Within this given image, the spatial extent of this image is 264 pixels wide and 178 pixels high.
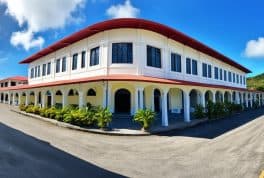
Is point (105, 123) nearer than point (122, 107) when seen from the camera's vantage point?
Yes

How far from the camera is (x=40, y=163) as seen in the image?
294 inches

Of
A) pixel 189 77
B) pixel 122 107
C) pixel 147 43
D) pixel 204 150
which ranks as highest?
pixel 147 43

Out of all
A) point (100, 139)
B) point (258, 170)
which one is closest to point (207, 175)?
point (258, 170)

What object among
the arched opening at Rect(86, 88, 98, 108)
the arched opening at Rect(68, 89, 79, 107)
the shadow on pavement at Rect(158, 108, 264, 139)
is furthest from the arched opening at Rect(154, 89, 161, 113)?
the arched opening at Rect(68, 89, 79, 107)

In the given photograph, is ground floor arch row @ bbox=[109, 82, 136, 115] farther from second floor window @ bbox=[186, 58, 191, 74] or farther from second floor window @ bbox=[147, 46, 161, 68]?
second floor window @ bbox=[186, 58, 191, 74]

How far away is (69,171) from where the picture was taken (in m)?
6.77

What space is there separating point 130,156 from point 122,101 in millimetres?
11540

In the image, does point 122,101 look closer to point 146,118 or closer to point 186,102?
point 186,102

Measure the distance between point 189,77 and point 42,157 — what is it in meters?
19.1

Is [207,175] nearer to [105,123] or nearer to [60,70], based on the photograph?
[105,123]

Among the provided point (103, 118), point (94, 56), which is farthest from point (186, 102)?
point (94, 56)

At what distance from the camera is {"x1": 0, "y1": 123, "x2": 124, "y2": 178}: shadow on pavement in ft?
21.4

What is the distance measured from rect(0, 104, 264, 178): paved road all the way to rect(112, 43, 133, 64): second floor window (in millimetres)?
7741

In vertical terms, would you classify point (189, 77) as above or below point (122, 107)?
above
